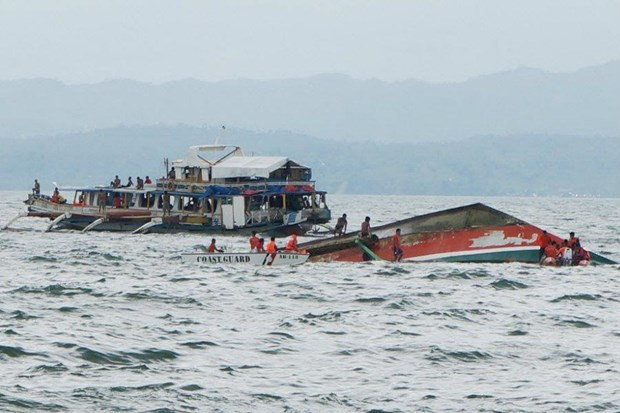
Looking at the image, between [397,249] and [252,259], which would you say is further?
[397,249]

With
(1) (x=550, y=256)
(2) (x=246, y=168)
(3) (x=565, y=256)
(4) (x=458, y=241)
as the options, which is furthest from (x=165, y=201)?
(3) (x=565, y=256)

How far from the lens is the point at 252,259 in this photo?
51375 mm

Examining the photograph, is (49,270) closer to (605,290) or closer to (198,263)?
(198,263)

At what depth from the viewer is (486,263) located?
51.6 metres

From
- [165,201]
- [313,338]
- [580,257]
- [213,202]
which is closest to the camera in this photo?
[313,338]

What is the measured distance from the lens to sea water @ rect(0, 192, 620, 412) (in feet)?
77.9

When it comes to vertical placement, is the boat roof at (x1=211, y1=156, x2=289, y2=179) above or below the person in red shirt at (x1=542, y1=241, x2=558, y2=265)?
above

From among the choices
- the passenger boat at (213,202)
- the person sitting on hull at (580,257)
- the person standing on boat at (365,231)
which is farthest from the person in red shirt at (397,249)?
the passenger boat at (213,202)

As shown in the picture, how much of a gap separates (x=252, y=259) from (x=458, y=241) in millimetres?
8610

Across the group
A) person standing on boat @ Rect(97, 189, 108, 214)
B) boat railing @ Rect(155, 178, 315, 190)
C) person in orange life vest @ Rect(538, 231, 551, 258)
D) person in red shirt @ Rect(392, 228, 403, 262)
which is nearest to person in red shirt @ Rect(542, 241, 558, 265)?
person in orange life vest @ Rect(538, 231, 551, 258)

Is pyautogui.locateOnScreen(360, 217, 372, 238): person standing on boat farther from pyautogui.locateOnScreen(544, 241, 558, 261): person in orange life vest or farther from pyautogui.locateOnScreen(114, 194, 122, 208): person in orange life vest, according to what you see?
pyautogui.locateOnScreen(114, 194, 122, 208): person in orange life vest

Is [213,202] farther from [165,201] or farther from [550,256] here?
[550,256]

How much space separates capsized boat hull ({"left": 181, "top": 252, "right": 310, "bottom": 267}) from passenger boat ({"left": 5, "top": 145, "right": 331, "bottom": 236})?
84.1 feet

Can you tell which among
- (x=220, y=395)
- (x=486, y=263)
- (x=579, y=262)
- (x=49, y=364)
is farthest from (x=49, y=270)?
(x=220, y=395)
